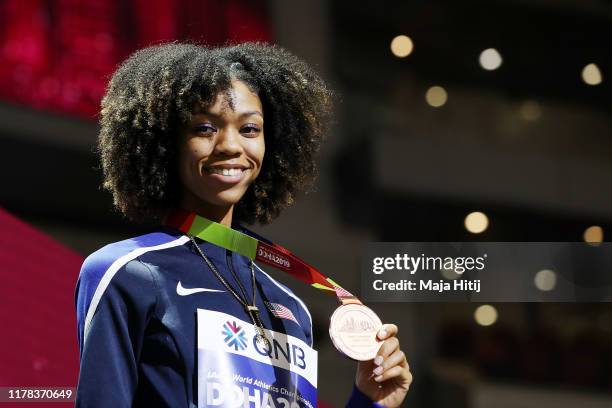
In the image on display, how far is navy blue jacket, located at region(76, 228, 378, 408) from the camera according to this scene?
1.94 m

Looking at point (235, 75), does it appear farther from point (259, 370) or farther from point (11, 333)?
point (11, 333)

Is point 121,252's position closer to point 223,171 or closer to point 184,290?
point 184,290

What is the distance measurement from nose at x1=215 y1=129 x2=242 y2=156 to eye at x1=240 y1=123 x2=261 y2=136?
0.10 feet

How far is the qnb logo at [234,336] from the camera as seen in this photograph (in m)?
2.08

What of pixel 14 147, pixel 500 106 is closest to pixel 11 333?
pixel 14 147

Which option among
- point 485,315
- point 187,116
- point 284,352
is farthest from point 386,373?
point 485,315

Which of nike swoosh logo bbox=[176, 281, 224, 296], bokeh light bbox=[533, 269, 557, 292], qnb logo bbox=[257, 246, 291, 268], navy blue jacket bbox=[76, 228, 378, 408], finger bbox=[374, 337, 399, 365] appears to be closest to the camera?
navy blue jacket bbox=[76, 228, 378, 408]

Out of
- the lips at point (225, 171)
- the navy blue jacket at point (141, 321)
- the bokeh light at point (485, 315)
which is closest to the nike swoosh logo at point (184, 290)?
the navy blue jacket at point (141, 321)

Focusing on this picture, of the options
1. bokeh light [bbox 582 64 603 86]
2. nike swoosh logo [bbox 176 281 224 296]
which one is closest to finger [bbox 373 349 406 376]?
nike swoosh logo [bbox 176 281 224 296]

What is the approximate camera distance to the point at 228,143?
2.19 metres

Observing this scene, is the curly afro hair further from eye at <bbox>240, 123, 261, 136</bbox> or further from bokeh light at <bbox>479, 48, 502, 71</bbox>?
bokeh light at <bbox>479, 48, 502, 71</bbox>

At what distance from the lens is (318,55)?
138 inches

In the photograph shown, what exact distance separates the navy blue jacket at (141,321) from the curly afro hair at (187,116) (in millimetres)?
212

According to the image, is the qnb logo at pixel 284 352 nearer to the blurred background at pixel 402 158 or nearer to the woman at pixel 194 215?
the woman at pixel 194 215
